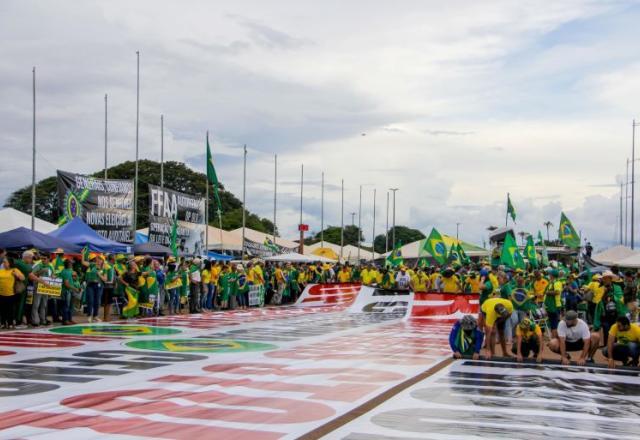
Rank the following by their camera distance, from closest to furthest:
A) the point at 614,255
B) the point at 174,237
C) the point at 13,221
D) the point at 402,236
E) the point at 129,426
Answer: the point at 129,426 → the point at 13,221 → the point at 174,237 → the point at 614,255 → the point at 402,236

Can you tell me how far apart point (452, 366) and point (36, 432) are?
24.7 ft

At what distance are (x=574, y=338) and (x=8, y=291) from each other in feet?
39.3

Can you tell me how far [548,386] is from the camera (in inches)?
426

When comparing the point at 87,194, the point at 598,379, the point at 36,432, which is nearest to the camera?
the point at 36,432

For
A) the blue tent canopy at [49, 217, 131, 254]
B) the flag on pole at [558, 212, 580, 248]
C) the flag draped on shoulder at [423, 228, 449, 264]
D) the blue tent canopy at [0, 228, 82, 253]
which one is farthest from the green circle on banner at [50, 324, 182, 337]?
the flag on pole at [558, 212, 580, 248]

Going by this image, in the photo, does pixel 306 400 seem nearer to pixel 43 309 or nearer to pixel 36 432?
pixel 36 432

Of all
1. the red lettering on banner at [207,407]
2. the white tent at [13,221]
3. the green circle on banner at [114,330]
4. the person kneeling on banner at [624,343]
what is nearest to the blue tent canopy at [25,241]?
the green circle on banner at [114,330]

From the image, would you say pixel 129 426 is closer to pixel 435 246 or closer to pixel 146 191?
pixel 435 246

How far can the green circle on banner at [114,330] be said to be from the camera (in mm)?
17297

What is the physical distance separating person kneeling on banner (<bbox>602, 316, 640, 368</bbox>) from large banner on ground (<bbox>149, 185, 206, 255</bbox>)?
23440 millimetres

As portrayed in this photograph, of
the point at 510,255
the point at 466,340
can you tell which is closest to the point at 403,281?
the point at 510,255

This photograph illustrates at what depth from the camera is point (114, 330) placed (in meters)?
18.2

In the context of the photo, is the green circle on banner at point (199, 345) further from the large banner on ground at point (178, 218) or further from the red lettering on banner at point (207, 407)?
the large banner on ground at point (178, 218)

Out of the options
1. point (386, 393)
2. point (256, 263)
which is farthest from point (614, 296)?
point (256, 263)
